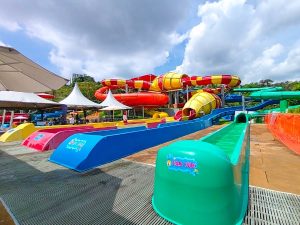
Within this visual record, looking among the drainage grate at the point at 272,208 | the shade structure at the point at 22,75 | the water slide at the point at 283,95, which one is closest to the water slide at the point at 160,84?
the water slide at the point at 283,95

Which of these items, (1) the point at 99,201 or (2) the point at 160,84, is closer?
(1) the point at 99,201

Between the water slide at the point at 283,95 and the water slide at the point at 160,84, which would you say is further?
the water slide at the point at 160,84

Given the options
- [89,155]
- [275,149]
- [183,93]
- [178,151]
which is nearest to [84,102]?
[89,155]

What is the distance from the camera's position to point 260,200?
3.15m

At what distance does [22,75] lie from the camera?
441cm

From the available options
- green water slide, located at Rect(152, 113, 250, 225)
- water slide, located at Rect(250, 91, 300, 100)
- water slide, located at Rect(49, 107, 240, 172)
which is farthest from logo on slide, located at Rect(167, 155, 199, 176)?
water slide, located at Rect(250, 91, 300, 100)

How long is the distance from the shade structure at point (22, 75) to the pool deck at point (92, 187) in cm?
191

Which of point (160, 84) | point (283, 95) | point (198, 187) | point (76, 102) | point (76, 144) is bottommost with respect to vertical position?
point (198, 187)

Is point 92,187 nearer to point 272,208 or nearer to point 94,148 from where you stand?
point 94,148

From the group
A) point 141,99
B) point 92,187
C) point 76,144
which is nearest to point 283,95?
point 76,144

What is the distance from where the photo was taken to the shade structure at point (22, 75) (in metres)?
3.88

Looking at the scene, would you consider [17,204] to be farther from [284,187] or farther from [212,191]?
[284,187]

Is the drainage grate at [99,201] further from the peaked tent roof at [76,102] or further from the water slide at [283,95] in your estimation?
the peaked tent roof at [76,102]

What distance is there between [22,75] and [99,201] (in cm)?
311
